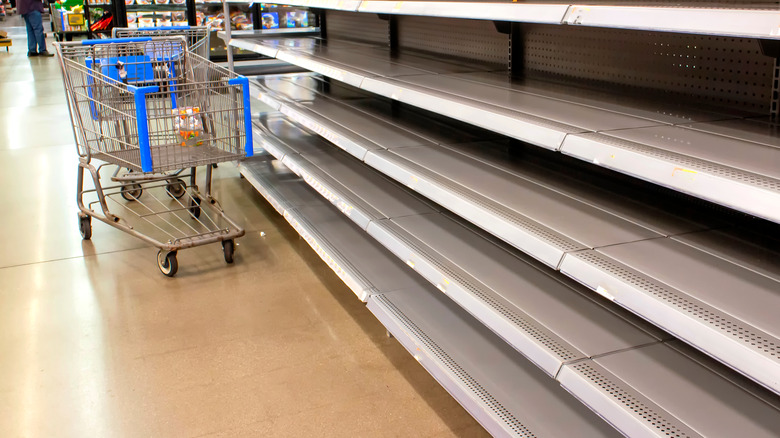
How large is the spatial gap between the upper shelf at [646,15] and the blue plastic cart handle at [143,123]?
58.4 inches

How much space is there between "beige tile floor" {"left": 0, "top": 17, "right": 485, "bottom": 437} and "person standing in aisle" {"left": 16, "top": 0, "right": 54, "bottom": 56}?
1012 cm

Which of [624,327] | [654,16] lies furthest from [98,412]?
[654,16]

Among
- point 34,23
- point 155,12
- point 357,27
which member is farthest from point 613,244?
point 34,23

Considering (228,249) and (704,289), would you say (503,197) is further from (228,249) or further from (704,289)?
(228,249)

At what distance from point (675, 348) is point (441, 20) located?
2.75 meters

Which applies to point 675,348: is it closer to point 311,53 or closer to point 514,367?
point 514,367

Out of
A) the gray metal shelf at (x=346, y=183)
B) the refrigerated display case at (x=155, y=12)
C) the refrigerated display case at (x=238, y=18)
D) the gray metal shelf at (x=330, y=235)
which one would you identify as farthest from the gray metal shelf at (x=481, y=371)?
the refrigerated display case at (x=155, y=12)

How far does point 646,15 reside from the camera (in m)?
1.66

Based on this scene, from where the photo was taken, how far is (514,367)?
2.38 meters

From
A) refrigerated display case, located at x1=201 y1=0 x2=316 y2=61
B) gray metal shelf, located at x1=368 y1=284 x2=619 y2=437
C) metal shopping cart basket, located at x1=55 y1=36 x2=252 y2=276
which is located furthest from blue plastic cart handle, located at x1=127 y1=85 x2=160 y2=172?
refrigerated display case, located at x1=201 y1=0 x2=316 y2=61

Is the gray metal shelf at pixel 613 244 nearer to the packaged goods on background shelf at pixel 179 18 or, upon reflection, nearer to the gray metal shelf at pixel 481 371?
the gray metal shelf at pixel 481 371

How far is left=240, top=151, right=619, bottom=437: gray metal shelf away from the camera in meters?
2.09

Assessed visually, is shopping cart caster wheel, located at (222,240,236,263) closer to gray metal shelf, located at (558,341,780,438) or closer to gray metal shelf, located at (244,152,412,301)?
gray metal shelf, located at (244,152,412,301)

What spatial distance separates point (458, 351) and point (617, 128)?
0.97m
